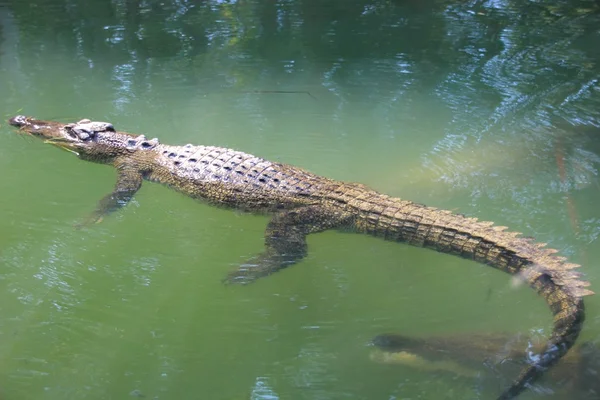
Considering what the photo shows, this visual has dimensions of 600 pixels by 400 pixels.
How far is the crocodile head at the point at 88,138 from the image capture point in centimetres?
513

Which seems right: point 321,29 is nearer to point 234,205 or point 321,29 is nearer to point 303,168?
point 303,168

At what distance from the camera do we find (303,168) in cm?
491

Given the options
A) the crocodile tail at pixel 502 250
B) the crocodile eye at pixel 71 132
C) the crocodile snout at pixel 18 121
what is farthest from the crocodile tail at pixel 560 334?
the crocodile snout at pixel 18 121

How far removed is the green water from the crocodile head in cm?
12

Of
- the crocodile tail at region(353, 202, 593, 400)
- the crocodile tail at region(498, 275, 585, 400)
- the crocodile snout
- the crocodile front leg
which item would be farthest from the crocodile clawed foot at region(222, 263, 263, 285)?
the crocodile snout

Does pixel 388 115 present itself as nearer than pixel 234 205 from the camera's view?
No

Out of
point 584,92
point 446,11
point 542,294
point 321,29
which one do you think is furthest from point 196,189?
point 446,11

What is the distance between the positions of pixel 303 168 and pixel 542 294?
7.76ft

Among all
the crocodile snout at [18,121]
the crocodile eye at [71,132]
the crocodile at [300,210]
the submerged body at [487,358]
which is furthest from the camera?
the crocodile snout at [18,121]

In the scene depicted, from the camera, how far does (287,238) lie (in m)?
3.88

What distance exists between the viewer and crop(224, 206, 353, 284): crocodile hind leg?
3656 millimetres

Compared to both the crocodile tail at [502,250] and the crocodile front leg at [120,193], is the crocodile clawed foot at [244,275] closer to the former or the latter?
the crocodile tail at [502,250]

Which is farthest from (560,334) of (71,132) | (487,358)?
(71,132)

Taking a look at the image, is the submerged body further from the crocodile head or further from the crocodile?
the crocodile head
